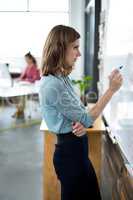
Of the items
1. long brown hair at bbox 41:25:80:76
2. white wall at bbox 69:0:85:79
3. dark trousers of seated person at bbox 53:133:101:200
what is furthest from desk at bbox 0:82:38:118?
long brown hair at bbox 41:25:80:76

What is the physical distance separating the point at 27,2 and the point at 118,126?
19.0 ft

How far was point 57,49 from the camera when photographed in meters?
1.70

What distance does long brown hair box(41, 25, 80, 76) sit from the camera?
1699 millimetres

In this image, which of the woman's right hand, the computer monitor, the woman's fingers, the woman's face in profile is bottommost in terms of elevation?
the computer monitor

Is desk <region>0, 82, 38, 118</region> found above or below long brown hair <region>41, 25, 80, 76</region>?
below

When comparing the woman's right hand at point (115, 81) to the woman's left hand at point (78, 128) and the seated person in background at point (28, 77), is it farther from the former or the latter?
the seated person in background at point (28, 77)

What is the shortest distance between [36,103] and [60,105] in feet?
18.5

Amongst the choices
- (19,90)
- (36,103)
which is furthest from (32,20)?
(19,90)

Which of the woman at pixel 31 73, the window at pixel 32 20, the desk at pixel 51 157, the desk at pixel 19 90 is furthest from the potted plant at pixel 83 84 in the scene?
the window at pixel 32 20

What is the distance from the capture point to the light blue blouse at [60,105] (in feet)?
5.54

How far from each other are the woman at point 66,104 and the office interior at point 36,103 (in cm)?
24

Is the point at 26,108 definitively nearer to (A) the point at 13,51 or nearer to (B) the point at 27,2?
(A) the point at 13,51

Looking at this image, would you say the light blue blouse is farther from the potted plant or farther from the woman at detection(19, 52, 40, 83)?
the woman at detection(19, 52, 40, 83)

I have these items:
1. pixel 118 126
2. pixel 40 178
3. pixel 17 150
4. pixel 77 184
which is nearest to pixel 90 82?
pixel 17 150
